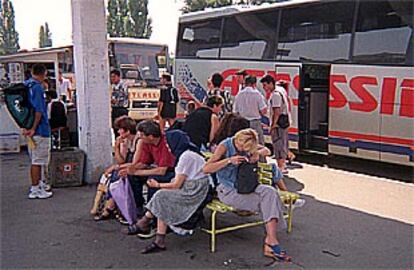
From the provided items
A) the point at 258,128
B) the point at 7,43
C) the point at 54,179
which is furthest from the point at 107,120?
the point at 7,43

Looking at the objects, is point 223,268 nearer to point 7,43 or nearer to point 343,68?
point 343,68

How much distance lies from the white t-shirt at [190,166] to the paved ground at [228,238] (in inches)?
29.1

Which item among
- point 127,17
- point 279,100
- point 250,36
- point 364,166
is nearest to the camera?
point 279,100

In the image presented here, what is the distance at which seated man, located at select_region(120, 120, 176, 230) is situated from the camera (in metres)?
5.11

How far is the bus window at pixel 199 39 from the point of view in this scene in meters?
12.0

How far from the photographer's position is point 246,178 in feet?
15.6

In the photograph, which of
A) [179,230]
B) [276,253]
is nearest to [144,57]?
[179,230]

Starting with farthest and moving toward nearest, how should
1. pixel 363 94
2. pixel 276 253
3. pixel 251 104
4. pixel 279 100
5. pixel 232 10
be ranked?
pixel 232 10, pixel 363 94, pixel 279 100, pixel 251 104, pixel 276 253

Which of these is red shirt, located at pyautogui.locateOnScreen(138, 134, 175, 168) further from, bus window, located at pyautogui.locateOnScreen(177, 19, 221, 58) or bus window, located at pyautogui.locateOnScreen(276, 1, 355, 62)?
bus window, located at pyautogui.locateOnScreen(177, 19, 221, 58)

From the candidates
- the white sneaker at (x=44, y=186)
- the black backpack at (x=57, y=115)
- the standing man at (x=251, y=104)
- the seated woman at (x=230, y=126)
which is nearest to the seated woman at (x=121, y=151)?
the seated woman at (x=230, y=126)

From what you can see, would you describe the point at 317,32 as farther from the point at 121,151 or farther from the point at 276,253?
the point at 276,253

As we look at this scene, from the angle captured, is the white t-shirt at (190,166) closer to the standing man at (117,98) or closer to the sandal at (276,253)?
the sandal at (276,253)

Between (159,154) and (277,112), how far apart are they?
3613 millimetres

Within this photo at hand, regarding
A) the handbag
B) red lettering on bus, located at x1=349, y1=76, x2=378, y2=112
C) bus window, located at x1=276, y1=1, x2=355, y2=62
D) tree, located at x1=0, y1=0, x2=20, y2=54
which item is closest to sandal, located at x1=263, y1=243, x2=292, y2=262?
the handbag
